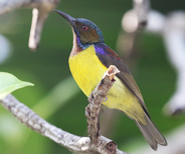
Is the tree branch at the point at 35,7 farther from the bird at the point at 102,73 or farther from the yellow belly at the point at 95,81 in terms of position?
the yellow belly at the point at 95,81

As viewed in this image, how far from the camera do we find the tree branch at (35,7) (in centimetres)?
159

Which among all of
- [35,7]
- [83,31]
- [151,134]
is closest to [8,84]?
[35,7]

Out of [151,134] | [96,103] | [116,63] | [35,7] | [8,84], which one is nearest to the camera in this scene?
[8,84]

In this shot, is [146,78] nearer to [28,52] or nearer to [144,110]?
[28,52]

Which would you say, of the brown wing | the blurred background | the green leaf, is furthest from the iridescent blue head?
the blurred background

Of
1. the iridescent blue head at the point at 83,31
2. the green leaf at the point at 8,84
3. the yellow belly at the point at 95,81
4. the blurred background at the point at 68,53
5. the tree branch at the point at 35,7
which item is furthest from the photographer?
the blurred background at the point at 68,53

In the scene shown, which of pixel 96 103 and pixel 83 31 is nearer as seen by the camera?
pixel 96 103

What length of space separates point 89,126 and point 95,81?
420 millimetres


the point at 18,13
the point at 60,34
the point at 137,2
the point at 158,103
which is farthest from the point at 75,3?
the point at 137,2

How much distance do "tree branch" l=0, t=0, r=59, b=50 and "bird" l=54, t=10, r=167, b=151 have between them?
0.16 meters

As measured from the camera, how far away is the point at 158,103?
3920 millimetres

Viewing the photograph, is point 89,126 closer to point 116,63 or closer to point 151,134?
point 116,63

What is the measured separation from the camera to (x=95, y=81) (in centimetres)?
183

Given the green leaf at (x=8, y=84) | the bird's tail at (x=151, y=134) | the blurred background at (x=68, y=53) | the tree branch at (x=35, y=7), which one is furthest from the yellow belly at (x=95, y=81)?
the blurred background at (x=68, y=53)
